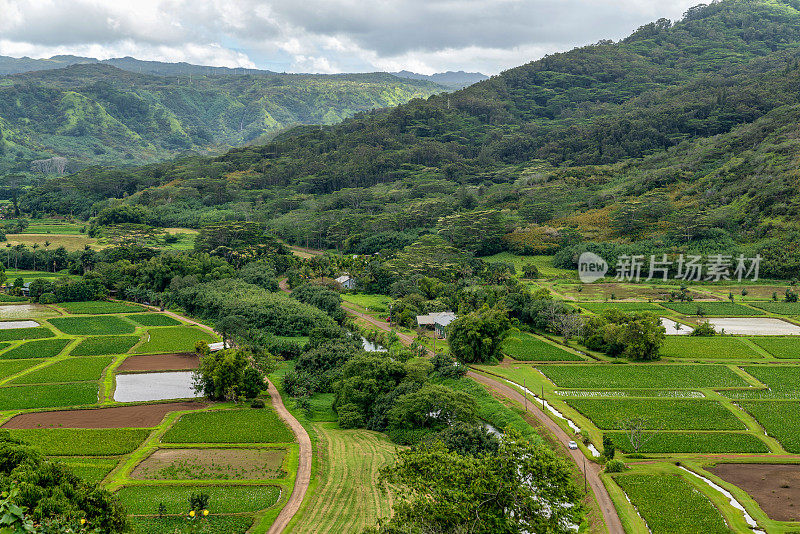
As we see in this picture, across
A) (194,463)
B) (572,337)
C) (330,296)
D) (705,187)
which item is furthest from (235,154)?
A: (194,463)

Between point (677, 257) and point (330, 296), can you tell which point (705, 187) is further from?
point (330, 296)

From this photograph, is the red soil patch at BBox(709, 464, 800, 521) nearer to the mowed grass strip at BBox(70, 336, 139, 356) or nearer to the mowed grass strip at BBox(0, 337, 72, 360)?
the mowed grass strip at BBox(70, 336, 139, 356)

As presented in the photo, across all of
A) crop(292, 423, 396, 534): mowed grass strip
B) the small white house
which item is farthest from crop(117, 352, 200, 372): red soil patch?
the small white house

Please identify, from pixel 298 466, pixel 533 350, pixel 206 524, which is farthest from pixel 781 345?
pixel 206 524

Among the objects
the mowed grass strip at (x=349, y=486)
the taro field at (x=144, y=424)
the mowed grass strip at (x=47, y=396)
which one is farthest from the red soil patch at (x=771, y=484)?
the mowed grass strip at (x=47, y=396)

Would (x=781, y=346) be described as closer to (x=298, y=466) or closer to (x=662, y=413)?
(x=662, y=413)
